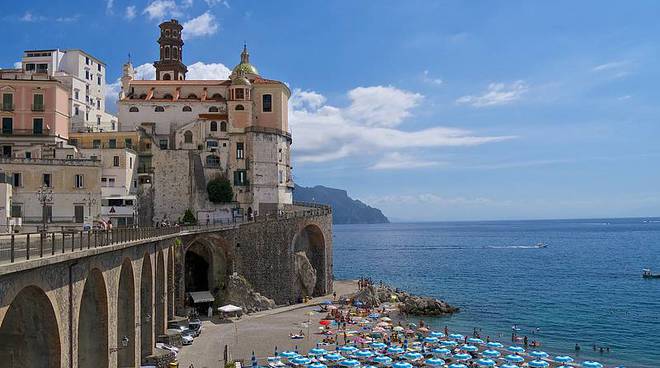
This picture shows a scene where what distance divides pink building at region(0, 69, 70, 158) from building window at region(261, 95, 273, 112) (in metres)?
22.2

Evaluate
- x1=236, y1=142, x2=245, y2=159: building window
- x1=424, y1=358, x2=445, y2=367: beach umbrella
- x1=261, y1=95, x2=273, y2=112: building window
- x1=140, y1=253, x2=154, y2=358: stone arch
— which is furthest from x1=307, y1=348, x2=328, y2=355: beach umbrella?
x1=261, y1=95, x2=273, y2=112: building window

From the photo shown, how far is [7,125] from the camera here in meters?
57.7

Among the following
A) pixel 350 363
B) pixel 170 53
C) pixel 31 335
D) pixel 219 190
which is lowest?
pixel 350 363

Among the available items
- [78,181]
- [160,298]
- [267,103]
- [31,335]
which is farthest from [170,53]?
[31,335]

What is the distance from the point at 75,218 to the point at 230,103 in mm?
23570

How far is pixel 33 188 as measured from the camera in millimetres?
48188

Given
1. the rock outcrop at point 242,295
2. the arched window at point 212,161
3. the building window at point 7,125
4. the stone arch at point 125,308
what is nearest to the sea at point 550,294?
the rock outcrop at point 242,295

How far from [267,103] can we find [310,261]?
1948 centimetres

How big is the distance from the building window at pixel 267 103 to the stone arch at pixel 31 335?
5255 cm

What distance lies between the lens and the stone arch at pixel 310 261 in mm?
60719

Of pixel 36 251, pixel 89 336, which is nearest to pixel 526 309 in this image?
pixel 89 336

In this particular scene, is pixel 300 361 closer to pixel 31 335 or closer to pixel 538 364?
pixel 538 364

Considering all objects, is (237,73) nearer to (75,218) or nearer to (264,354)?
(75,218)

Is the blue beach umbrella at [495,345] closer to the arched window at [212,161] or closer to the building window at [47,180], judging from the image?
the arched window at [212,161]
